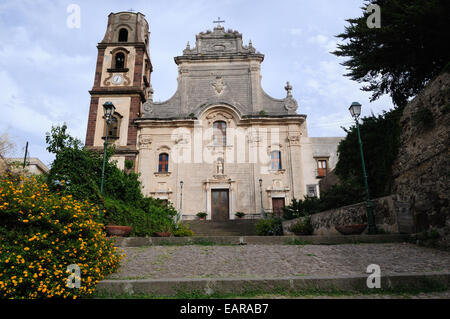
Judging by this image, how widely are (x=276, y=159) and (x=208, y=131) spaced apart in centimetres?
603

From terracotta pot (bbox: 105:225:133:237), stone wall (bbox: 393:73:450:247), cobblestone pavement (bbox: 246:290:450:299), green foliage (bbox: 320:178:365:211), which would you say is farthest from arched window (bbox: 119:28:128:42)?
cobblestone pavement (bbox: 246:290:450:299)

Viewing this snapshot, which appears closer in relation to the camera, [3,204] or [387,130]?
[3,204]

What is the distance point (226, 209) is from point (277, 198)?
405 cm

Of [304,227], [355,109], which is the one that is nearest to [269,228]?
[304,227]

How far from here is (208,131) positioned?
2428 centimetres

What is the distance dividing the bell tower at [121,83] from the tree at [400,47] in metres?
17.8

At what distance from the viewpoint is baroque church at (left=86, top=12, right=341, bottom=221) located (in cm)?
2281

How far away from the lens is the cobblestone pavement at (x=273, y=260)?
5.03m

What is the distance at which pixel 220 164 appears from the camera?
23.5m

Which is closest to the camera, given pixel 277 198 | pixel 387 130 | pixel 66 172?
pixel 66 172

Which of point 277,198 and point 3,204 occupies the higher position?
point 277,198

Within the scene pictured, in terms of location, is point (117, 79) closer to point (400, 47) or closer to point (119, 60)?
point (119, 60)
